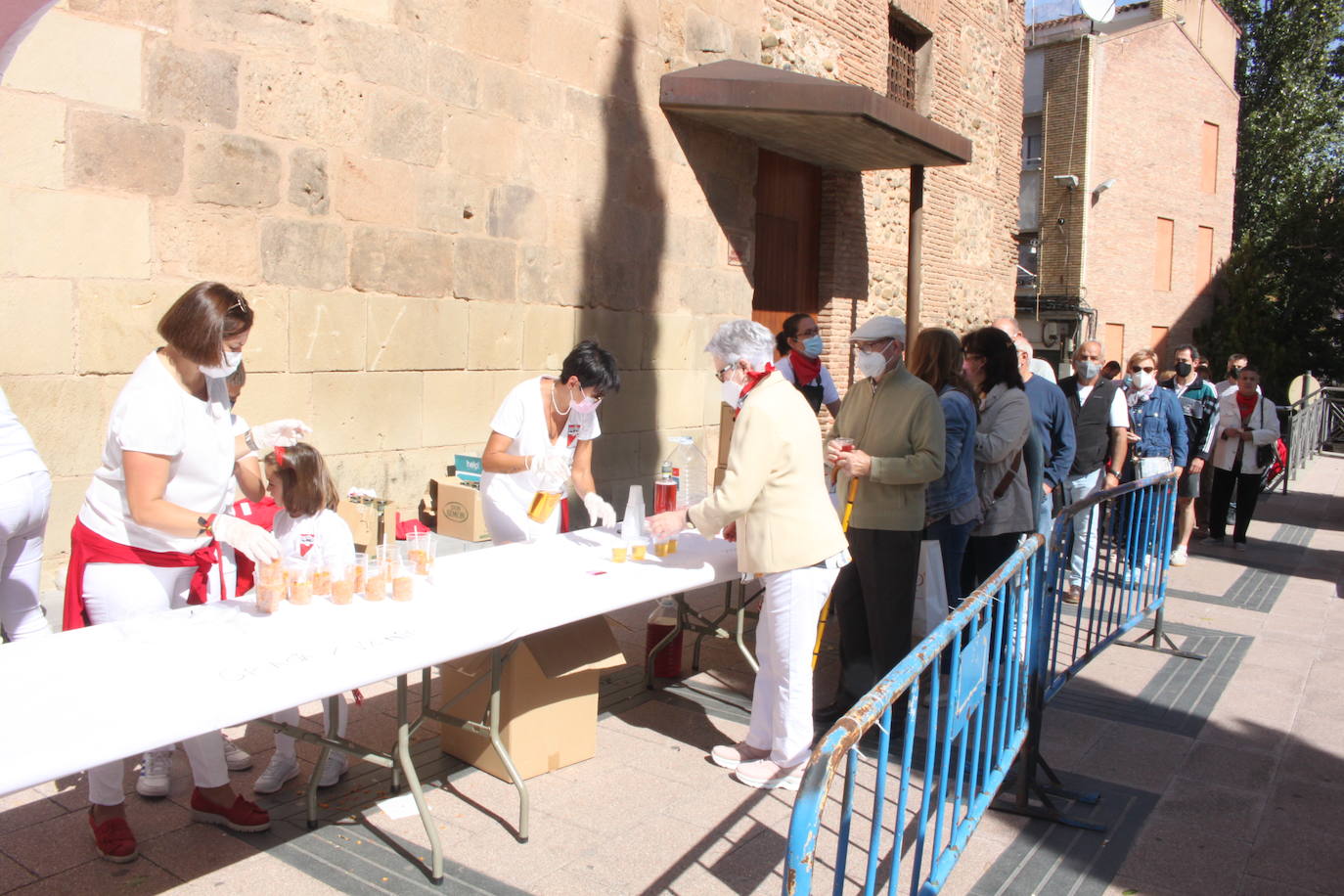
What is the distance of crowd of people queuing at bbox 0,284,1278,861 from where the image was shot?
320 centimetres

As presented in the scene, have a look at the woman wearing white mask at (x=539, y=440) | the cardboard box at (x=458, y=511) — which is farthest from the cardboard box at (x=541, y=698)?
the cardboard box at (x=458, y=511)

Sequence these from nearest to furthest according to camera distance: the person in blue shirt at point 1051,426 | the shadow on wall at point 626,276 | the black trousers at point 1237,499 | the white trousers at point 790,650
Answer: the white trousers at point 790,650, the person in blue shirt at point 1051,426, the shadow on wall at point 626,276, the black trousers at point 1237,499

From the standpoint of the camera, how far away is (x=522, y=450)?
459cm

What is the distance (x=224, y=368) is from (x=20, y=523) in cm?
78

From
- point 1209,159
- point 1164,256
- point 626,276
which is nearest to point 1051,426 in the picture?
point 626,276

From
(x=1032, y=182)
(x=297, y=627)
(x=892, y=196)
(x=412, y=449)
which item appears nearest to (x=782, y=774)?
(x=297, y=627)

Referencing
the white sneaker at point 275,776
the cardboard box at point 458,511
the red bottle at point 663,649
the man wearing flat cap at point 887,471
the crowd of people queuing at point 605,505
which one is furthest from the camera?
the cardboard box at point 458,511

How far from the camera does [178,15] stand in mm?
5129

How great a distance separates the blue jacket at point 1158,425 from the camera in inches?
328

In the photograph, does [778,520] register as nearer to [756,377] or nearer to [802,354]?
[756,377]

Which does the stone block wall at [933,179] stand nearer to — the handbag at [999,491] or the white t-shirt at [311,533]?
the handbag at [999,491]

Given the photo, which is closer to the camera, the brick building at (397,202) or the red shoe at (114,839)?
the red shoe at (114,839)

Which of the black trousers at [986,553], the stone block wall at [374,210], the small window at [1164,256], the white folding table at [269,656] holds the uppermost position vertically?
the small window at [1164,256]

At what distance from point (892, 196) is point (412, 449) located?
24.8 ft
